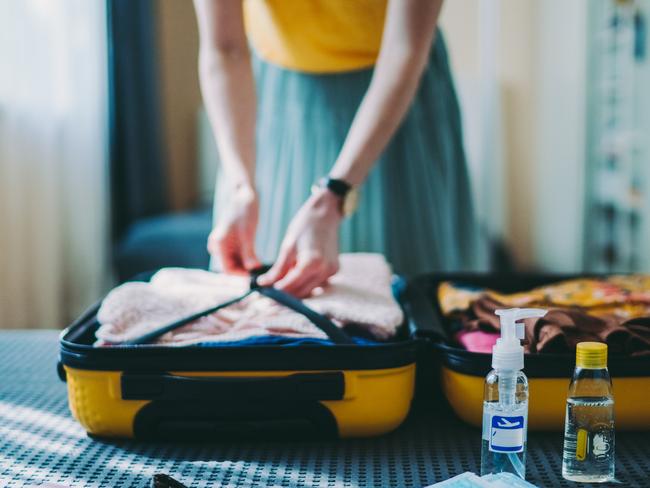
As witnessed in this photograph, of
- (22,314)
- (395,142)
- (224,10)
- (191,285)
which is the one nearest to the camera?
(191,285)

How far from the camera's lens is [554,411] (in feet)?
2.69

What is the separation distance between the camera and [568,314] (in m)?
0.88

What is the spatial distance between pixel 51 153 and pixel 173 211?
129cm

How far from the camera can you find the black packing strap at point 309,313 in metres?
0.85

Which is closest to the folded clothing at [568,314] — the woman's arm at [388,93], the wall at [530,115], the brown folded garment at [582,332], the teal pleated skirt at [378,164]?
the brown folded garment at [582,332]

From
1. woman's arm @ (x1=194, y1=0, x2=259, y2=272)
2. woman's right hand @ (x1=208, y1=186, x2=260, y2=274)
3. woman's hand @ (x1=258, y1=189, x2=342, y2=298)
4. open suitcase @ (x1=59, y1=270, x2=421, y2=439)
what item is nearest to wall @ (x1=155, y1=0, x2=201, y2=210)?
woman's arm @ (x1=194, y1=0, x2=259, y2=272)

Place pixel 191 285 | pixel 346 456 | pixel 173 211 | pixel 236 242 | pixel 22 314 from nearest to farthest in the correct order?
pixel 346 456, pixel 191 285, pixel 236 242, pixel 22 314, pixel 173 211

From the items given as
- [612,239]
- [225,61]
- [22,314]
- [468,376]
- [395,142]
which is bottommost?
[22,314]

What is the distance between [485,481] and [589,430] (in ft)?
0.37

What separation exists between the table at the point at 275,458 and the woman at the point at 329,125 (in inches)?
15.1

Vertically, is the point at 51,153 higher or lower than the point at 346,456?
higher

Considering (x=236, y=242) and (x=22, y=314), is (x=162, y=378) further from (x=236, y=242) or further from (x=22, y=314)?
(x=22, y=314)

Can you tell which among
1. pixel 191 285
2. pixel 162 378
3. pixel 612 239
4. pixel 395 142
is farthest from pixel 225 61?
pixel 612 239

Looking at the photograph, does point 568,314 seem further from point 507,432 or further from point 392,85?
point 392,85
